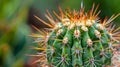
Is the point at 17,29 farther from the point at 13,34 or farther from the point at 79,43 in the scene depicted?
the point at 79,43

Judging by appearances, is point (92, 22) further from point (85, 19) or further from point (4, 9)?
point (4, 9)

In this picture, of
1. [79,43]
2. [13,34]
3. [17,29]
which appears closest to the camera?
[79,43]

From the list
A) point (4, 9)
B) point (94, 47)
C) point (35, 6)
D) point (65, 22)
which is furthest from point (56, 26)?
point (35, 6)

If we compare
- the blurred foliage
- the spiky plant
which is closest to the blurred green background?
the blurred foliage

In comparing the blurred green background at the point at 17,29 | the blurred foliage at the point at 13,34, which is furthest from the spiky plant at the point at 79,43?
the blurred foliage at the point at 13,34

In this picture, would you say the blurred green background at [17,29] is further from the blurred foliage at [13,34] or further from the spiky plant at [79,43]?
the spiky plant at [79,43]

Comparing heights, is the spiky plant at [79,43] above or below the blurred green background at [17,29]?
below

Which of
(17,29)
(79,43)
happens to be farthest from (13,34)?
(79,43)

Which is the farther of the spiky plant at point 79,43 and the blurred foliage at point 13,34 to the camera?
the blurred foliage at point 13,34

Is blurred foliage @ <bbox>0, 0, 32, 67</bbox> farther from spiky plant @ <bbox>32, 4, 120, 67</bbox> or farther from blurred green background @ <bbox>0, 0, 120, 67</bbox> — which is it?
spiky plant @ <bbox>32, 4, 120, 67</bbox>
